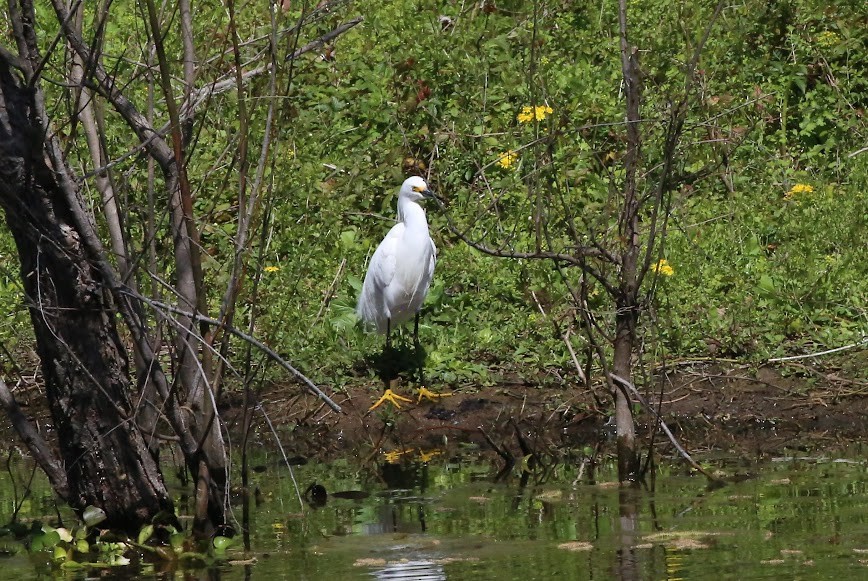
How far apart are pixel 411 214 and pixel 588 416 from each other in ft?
6.43

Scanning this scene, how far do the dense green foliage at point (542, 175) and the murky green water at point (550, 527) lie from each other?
184 cm

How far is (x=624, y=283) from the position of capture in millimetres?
5898

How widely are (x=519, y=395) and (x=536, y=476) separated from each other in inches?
64.0

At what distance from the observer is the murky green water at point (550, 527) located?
470 centimetres

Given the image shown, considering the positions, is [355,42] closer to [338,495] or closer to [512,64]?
[512,64]

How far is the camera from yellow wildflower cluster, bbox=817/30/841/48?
1083 cm

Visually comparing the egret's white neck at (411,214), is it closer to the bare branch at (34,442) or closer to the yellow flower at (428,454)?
the yellow flower at (428,454)

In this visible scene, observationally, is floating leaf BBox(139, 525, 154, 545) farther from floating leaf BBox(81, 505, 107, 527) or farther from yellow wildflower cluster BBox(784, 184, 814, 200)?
yellow wildflower cluster BBox(784, 184, 814, 200)

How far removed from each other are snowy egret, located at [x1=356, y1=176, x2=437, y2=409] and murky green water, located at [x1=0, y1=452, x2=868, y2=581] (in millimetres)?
1875

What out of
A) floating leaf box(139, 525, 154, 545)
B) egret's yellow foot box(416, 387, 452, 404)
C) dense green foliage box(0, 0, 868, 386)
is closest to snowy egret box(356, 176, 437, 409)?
dense green foliage box(0, 0, 868, 386)

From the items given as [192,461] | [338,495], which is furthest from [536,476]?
[192,461]

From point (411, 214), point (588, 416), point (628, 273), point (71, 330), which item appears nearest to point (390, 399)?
point (588, 416)

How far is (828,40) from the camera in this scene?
35.6ft

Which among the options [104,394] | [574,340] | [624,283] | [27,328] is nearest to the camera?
[104,394]
